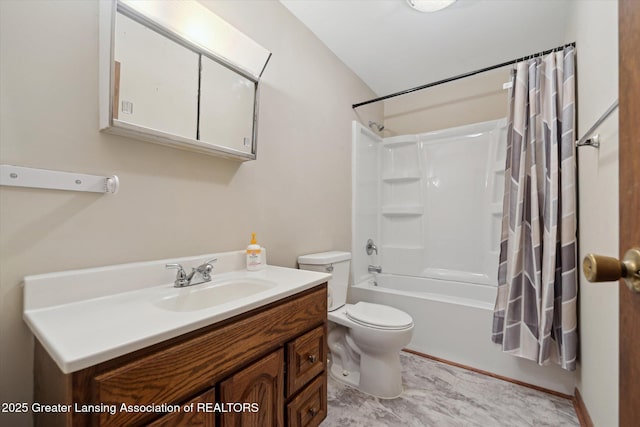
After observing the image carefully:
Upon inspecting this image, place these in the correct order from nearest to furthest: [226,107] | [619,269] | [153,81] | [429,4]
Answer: [619,269], [153,81], [226,107], [429,4]

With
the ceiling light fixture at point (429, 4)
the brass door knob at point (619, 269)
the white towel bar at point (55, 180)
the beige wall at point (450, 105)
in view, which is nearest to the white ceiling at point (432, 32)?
the ceiling light fixture at point (429, 4)

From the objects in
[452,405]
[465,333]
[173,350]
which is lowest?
[452,405]

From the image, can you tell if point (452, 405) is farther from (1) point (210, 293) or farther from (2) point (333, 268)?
Result: (1) point (210, 293)

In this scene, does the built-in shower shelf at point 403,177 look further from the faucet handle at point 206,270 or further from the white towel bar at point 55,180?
the white towel bar at point 55,180

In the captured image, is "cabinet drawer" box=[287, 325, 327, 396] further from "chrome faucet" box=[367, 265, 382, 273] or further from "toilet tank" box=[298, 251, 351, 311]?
"chrome faucet" box=[367, 265, 382, 273]

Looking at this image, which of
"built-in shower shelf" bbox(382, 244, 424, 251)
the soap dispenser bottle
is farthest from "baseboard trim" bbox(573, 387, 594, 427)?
the soap dispenser bottle

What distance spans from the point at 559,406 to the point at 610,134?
5.02 feet

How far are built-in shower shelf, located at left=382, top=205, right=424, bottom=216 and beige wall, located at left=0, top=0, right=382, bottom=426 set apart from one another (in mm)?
1315

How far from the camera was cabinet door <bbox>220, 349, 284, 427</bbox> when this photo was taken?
0.84m

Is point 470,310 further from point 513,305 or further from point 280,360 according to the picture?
point 280,360

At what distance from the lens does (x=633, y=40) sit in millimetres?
Answer: 415

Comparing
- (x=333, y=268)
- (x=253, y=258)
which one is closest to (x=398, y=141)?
(x=333, y=268)

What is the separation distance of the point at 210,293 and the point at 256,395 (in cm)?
44

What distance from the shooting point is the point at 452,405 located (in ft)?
5.15
